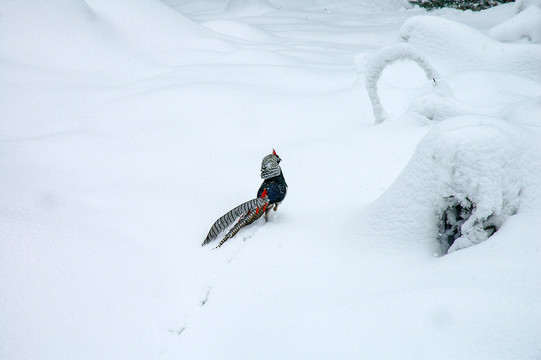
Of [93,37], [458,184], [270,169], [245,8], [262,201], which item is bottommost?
[262,201]

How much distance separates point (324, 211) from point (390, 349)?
2.36 m

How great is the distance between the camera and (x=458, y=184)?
9.21 ft

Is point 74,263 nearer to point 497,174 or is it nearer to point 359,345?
point 359,345

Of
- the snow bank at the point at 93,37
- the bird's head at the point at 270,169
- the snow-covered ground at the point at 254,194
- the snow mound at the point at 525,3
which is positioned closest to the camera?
the snow-covered ground at the point at 254,194

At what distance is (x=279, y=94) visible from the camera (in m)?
8.09

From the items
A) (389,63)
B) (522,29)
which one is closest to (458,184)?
(389,63)

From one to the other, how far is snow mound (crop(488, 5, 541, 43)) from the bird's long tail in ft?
26.7

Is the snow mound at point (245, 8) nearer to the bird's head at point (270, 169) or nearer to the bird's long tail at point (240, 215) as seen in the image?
the bird's head at point (270, 169)

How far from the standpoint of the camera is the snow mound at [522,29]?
27.4 ft

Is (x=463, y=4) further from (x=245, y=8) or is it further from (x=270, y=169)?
(x=270, y=169)

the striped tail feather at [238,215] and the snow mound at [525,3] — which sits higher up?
the snow mound at [525,3]

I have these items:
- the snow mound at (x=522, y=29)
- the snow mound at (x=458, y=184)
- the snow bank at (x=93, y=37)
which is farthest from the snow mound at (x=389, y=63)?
the snow bank at (x=93, y=37)

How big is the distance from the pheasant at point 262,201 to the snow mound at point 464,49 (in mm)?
5507

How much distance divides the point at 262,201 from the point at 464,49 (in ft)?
21.3
